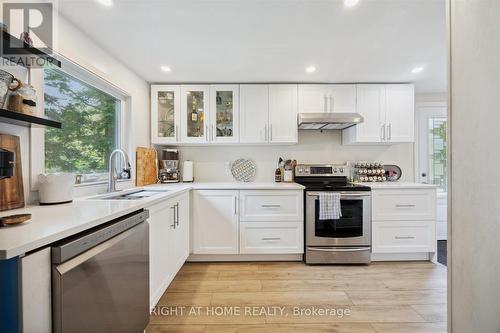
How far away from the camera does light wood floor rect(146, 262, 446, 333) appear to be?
5.56 feet

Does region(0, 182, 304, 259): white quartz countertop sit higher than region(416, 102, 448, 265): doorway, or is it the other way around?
region(416, 102, 448, 265): doorway

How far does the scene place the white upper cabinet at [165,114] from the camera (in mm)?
3027

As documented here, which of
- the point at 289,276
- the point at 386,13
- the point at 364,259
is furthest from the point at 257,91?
the point at 364,259

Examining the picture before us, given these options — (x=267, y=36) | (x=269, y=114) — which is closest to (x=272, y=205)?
(x=269, y=114)

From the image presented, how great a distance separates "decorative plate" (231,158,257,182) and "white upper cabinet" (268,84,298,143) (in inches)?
20.5

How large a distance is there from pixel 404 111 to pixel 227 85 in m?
2.32

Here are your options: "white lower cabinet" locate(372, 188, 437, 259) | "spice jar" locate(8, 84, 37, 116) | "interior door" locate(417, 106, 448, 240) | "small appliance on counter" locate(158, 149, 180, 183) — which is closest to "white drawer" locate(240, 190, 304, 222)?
"white lower cabinet" locate(372, 188, 437, 259)

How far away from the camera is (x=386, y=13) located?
66.2 inches

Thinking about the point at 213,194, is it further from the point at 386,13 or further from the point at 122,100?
the point at 386,13

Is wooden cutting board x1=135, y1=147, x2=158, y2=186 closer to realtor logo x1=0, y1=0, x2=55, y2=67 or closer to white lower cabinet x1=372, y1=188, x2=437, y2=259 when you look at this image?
realtor logo x1=0, y1=0, x2=55, y2=67

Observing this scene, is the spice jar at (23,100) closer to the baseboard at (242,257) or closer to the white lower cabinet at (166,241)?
the white lower cabinet at (166,241)

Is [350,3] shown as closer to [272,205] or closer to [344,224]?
[272,205]

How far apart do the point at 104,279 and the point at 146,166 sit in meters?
1.93

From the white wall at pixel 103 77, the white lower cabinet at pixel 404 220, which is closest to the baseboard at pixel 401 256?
the white lower cabinet at pixel 404 220
